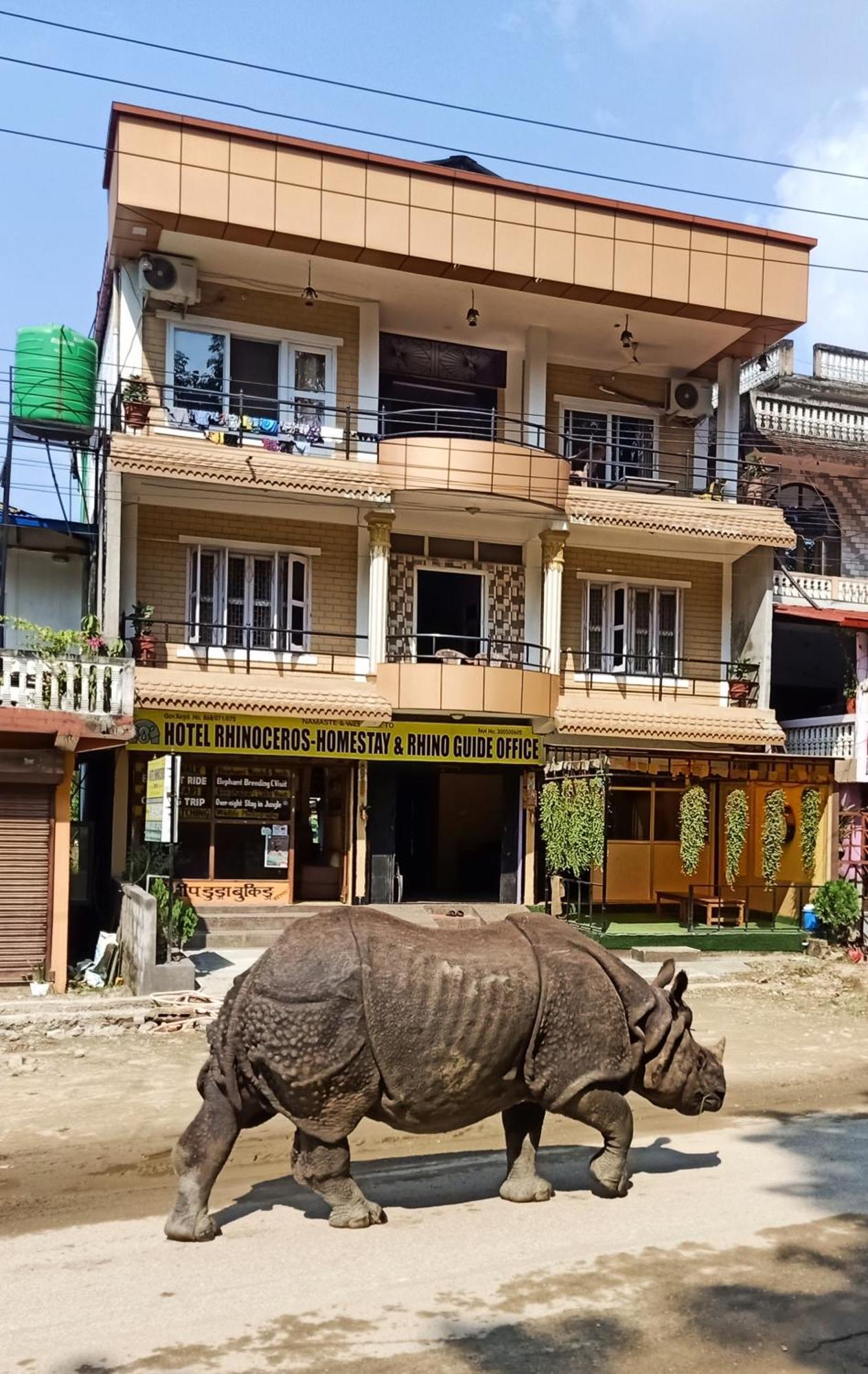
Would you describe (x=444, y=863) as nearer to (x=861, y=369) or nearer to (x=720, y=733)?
(x=720, y=733)

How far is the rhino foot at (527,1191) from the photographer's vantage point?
744cm

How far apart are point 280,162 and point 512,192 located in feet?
14.7

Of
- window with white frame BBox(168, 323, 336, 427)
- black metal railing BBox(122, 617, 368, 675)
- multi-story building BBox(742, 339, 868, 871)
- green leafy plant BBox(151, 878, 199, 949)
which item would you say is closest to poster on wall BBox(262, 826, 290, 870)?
black metal railing BBox(122, 617, 368, 675)

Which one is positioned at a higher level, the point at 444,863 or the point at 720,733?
the point at 720,733

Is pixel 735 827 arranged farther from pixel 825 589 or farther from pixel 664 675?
pixel 825 589

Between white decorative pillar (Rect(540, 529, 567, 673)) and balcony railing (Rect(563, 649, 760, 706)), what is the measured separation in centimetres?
98

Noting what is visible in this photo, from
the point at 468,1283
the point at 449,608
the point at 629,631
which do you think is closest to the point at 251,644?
the point at 449,608

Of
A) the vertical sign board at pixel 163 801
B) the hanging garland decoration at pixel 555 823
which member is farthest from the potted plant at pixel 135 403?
the hanging garland decoration at pixel 555 823

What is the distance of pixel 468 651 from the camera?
2366 cm

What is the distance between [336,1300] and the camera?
19.4 ft

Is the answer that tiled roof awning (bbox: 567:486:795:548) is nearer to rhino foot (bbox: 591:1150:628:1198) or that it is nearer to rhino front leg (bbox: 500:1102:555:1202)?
rhino front leg (bbox: 500:1102:555:1202)

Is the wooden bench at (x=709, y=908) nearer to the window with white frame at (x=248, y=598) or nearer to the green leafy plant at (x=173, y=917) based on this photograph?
the window with white frame at (x=248, y=598)

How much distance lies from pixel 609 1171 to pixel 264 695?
1400 centimetres

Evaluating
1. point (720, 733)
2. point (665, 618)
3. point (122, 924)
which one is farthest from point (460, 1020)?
point (665, 618)
